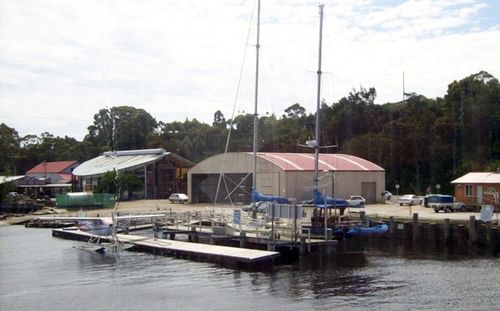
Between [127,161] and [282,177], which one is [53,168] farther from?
[282,177]

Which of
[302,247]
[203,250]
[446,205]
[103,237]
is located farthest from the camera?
[446,205]

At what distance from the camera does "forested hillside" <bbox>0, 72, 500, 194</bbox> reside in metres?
87.3

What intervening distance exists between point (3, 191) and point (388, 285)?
6509cm

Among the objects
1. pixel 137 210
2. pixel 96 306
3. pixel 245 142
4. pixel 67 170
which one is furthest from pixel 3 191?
pixel 96 306

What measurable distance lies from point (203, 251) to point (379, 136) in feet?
188

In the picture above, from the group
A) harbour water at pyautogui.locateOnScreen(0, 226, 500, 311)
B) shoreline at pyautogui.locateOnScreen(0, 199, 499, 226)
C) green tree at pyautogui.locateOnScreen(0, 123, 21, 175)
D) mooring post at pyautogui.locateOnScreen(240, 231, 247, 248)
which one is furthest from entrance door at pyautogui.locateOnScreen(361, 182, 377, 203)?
green tree at pyautogui.locateOnScreen(0, 123, 21, 175)

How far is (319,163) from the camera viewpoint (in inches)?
2879

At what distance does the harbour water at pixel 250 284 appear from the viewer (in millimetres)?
26953

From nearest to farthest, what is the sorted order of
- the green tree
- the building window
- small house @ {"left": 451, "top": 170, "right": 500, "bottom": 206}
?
small house @ {"left": 451, "top": 170, "right": 500, "bottom": 206}
the building window
the green tree

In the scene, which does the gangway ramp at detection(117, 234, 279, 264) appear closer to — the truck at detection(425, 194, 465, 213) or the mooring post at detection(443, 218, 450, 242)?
the mooring post at detection(443, 218, 450, 242)

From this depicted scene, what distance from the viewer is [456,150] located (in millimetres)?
87750

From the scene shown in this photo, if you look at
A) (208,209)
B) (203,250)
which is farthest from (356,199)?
(203,250)

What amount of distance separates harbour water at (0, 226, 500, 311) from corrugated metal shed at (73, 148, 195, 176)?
46.6 m

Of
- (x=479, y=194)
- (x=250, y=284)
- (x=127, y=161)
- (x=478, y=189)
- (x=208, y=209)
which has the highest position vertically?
(x=127, y=161)
